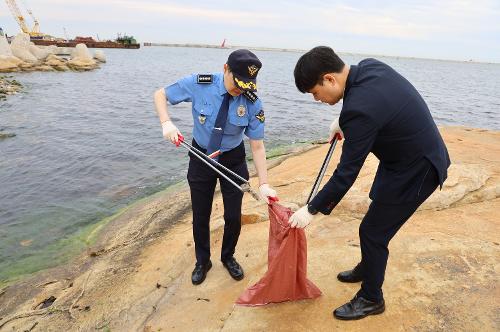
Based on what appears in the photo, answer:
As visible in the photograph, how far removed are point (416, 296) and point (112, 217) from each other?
18.1 ft

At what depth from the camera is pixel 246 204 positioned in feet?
18.7

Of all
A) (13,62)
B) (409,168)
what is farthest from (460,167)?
Answer: (13,62)

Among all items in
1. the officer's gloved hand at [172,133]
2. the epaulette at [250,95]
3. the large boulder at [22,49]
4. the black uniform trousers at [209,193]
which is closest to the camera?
the epaulette at [250,95]

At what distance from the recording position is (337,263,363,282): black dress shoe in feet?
11.0

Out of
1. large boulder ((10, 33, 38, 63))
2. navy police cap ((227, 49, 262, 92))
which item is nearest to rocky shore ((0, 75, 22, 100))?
large boulder ((10, 33, 38, 63))

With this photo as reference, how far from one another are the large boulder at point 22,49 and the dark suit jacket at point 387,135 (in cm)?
4376

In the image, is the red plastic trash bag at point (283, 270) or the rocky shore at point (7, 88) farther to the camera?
the rocky shore at point (7, 88)

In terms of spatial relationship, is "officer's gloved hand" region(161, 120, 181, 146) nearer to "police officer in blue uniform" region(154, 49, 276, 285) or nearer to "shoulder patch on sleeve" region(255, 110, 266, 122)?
"police officer in blue uniform" region(154, 49, 276, 285)

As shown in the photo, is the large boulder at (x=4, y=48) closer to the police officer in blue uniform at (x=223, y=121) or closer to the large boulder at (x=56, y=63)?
the large boulder at (x=56, y=63)

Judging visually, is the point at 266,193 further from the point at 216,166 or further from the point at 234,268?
the point at 234,268

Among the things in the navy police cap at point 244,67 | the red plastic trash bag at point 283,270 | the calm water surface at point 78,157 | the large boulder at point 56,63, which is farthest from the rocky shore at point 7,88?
the red plastic trash bag at point 283,270

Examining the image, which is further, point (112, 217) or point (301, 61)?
point (112, 217)

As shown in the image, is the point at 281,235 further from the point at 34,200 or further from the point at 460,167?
the point at 34,200

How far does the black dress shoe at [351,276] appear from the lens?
337cm
